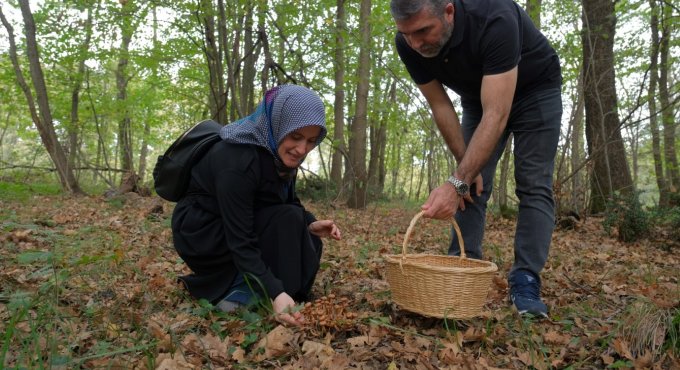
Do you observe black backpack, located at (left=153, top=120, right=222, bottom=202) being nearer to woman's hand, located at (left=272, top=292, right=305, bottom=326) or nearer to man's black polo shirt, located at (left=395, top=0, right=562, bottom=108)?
woman's hand, located at (left=272, top=292, right=305, bottom=326)

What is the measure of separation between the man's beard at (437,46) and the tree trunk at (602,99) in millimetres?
5063

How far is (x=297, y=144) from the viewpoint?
2.46m

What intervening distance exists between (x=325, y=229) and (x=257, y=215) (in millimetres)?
439

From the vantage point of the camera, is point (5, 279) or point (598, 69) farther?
point (598, 69)

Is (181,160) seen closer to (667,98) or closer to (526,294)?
(526,294)

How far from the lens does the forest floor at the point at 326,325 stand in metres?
1.89

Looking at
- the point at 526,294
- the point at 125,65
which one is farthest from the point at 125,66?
the point at 526,294

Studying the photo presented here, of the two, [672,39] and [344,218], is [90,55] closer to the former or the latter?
[344,218]

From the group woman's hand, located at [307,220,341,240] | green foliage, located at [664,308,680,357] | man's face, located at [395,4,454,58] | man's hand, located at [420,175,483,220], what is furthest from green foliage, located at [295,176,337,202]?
green foliage, located at [664,308,680,357]

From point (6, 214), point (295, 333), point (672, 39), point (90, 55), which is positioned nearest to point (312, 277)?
point (295, 333)

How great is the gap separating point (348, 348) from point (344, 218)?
5.29 metres

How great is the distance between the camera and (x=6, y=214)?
5.98 m

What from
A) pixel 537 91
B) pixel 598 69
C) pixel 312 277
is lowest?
pixel 312 277

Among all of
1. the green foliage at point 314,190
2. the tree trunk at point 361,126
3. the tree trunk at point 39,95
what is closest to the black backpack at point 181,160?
the tree trunk at point 361,126
